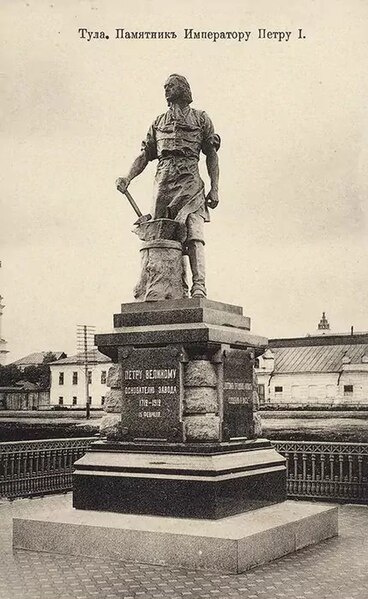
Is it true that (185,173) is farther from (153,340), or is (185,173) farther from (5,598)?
(5,598)

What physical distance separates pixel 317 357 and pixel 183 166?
49433 mm

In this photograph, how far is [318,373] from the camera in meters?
56.3

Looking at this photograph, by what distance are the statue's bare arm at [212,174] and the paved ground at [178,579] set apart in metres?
4.18

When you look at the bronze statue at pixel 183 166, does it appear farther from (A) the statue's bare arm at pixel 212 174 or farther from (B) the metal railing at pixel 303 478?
(B) the metal railing at pixel 303 478

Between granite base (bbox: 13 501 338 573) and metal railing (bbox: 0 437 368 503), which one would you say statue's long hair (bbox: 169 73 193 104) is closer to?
granite base (bbox: 13 501 338 573)

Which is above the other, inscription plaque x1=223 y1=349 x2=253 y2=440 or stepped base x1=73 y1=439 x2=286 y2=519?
inscription plaque x1=223 y1=349 x2=253 y2=440

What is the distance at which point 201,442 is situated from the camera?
818 cm

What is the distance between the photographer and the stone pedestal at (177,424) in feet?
26.2

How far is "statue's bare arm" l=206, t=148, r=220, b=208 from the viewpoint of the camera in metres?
9.65

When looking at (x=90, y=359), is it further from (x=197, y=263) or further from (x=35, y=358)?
(x=197, y=263)

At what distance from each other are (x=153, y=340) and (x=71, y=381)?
69356mm

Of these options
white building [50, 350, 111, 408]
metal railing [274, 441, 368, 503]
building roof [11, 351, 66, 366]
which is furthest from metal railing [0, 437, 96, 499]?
building roof [11, 351, 66, 366]

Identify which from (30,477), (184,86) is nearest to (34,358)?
(30,477)

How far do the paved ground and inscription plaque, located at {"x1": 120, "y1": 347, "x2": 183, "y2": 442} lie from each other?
1.47 m
